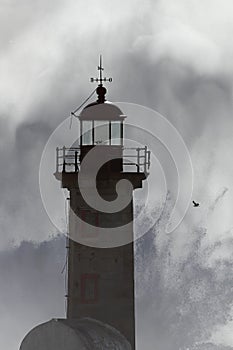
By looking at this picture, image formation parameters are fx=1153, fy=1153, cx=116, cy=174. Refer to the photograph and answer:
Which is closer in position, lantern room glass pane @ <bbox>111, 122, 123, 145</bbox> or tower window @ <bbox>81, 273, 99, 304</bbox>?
tower window @ <bbox>81, 273, 99, 304</bbox>

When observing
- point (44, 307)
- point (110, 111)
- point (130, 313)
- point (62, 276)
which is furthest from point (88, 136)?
point (62, 276)

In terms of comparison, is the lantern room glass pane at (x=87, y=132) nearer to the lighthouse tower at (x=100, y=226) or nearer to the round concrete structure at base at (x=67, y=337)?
the lighthouse tower at (x=100, y=226)

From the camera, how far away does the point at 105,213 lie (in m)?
38.3

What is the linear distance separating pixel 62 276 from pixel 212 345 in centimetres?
983

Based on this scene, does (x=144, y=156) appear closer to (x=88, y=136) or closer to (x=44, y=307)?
(x=88, y=136)

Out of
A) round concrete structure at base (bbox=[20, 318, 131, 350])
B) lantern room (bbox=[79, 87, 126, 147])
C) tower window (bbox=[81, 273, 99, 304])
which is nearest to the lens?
round concrete structure at base (bbox=[20, 318, 131, 350])

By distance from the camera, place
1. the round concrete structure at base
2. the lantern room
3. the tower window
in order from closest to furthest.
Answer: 1. the round concrete structure at base
2. the tower window
3. the lantern room

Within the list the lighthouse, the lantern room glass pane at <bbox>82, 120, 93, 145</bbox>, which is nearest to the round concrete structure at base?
the lighthouse

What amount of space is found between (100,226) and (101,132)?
3490 millimetres

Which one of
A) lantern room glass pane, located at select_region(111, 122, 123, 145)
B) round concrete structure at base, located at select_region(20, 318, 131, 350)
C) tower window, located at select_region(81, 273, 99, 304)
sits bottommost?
round concrete structure at base, located at select_region(20, 318, 131, 350)

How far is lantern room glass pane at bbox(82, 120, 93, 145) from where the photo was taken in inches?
1563

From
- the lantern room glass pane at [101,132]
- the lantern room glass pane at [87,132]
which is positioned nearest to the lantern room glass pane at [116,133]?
the lantern room glass pane at [101,132]

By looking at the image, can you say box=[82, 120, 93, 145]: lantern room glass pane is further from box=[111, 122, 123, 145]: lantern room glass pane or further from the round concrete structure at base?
the round concrete structure at base

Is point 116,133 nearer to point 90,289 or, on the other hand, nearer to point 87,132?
point 87,132
